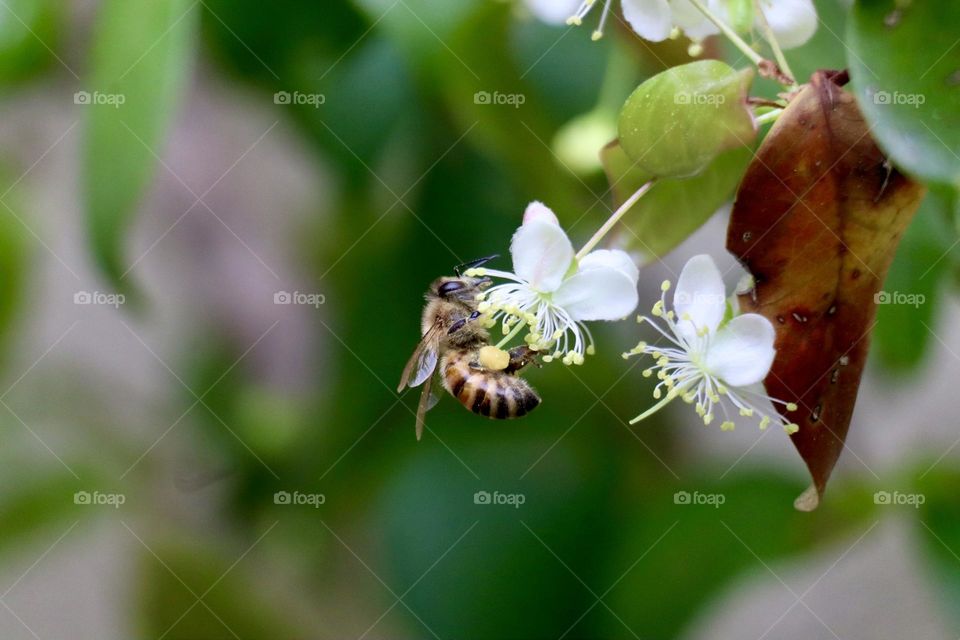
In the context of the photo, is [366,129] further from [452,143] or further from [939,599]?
[939,599]

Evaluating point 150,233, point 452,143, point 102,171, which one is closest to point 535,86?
point 452,143

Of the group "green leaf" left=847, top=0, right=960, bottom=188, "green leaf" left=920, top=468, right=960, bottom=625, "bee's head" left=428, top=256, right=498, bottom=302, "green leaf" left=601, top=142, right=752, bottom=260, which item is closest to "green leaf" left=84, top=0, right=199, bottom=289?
"bee's head" left=428, top=256, right=498, bottom=302

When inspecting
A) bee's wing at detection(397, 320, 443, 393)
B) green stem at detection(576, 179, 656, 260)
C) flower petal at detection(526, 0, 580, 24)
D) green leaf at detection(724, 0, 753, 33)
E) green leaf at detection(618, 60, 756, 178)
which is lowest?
bee's wing at detection(397, 320, 443, 393)

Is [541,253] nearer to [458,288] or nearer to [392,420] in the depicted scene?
[458,288]

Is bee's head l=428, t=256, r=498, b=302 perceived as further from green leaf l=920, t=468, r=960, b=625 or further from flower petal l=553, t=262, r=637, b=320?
green leaf l=920, t=468, r=960, b=625

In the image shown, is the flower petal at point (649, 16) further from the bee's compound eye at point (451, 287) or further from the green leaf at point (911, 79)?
the bee's compound eye at point (451, 287)

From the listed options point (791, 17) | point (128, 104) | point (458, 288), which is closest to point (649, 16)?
point (791, 17)
